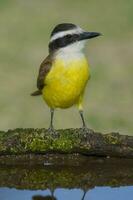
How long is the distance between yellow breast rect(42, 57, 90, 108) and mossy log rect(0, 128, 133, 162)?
39.3 inches

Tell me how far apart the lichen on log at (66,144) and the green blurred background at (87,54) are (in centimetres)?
468

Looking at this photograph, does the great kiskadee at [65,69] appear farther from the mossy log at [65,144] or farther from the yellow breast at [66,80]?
the mossy log at [65,144]

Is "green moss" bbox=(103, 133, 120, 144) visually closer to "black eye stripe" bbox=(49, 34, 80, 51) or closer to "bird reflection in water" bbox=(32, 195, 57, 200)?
"bird reflection in water" bbox=(32, 195, 57, 200)

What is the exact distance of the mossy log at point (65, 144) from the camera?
6.26 m


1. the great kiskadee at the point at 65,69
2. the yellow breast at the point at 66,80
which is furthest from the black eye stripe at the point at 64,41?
the yellow breast at the point at 66,80

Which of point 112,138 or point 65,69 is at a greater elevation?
point 65,69

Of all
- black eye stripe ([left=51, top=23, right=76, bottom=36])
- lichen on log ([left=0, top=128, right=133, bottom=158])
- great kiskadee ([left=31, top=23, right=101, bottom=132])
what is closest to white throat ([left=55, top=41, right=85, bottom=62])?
great kiskadee ([left=31, top=23, right=101, bottom=132])

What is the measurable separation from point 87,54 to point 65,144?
7.82 metres

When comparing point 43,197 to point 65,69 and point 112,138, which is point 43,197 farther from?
point 65,69

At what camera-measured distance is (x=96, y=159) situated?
6305 millimetres

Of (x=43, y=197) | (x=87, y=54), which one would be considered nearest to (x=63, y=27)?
(x=43, y=197)

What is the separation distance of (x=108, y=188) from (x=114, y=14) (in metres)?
10.6

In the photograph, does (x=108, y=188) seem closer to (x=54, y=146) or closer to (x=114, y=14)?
(x=54, y=146)

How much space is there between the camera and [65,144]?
630 centimetres
